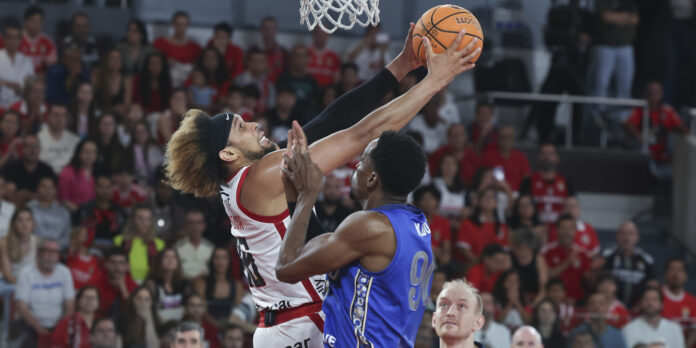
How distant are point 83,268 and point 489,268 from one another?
4090 millimetres

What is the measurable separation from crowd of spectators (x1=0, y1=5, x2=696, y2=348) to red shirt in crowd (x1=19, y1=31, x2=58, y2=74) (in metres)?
0.02

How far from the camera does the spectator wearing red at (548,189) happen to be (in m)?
11.8

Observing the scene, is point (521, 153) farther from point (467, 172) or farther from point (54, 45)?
point (54, 45)

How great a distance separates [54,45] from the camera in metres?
12.2

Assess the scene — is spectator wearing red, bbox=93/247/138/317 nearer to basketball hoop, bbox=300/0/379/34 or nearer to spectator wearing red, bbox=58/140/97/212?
spectator wearing red, bbox=58/140/97/212

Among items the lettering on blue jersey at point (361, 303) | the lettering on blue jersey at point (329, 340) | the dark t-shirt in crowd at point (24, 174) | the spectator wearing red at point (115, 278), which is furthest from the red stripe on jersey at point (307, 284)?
the dark t-shirt in crowd at point (24, 174)

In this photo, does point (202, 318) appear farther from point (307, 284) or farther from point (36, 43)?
point (36, 43)

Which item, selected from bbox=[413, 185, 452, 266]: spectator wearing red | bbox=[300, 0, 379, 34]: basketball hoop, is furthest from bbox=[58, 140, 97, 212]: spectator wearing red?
bbox=[300, 0, 379, 34]: basketball hoop

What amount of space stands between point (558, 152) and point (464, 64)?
9.19 metres

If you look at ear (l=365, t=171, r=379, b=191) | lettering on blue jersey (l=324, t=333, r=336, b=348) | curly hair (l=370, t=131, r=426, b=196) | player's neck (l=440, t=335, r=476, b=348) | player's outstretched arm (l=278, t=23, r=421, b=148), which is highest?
player's outstretched arm (l=278, t=23, r=421, b=148)

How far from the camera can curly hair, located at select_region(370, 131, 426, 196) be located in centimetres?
401

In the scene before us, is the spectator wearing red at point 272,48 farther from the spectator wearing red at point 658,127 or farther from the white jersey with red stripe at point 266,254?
the white jersey with red stripe at point 266,254

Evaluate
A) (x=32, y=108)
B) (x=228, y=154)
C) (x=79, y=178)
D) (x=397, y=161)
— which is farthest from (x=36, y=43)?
(x=397, y=161)

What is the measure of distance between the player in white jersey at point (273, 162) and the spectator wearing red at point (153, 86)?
7.16m
